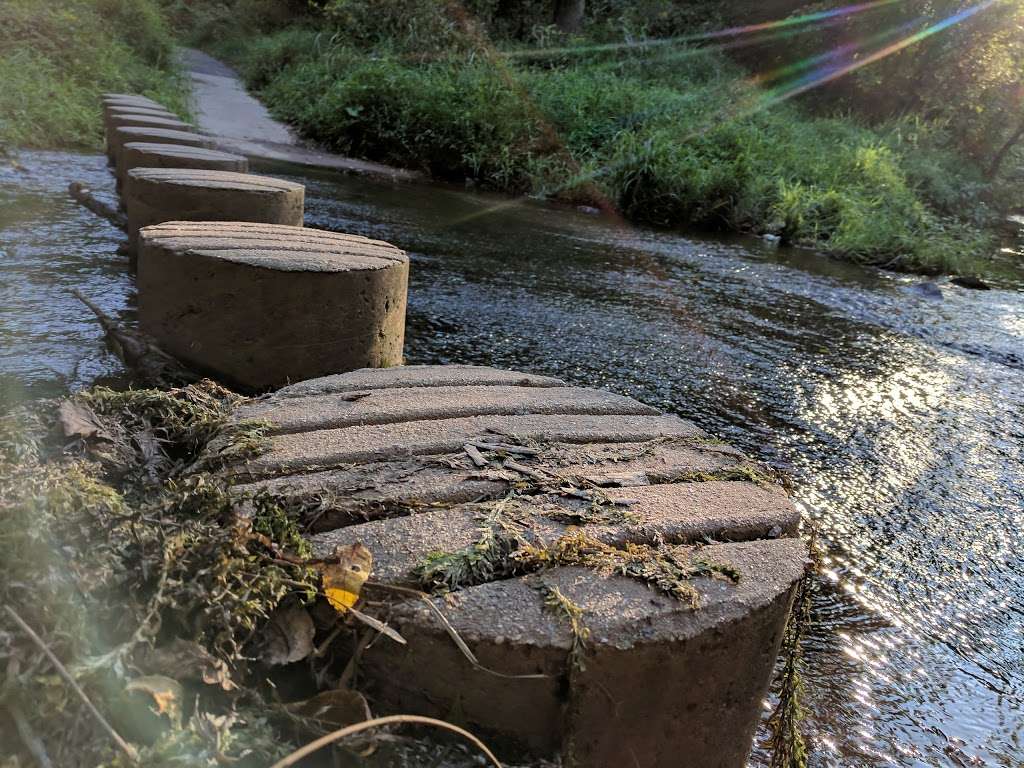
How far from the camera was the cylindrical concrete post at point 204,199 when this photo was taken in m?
2.99

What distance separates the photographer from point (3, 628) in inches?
32.2

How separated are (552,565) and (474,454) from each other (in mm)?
340

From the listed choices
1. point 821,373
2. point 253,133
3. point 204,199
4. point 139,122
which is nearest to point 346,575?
point 204,199

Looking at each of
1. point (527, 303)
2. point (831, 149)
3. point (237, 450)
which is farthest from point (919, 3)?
point (237, 450)

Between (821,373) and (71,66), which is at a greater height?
(71,66)

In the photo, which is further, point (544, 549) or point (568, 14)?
point (568, 14)

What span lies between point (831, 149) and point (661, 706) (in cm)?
1302

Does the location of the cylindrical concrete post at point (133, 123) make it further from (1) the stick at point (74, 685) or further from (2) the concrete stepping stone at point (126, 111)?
(1) the stick at point (74, 685)

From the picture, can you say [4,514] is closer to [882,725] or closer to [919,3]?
[882,725]

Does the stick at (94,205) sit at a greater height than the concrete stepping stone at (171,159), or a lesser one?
lesser

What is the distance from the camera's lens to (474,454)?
4.67 ft

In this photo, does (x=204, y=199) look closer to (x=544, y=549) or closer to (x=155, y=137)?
(x=155, y=137)

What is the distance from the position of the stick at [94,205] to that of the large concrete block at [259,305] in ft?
7.63

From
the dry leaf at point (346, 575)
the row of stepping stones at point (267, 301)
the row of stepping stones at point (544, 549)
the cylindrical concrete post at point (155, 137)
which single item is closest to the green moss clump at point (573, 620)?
the row of stepping stones at point (544, 549)
